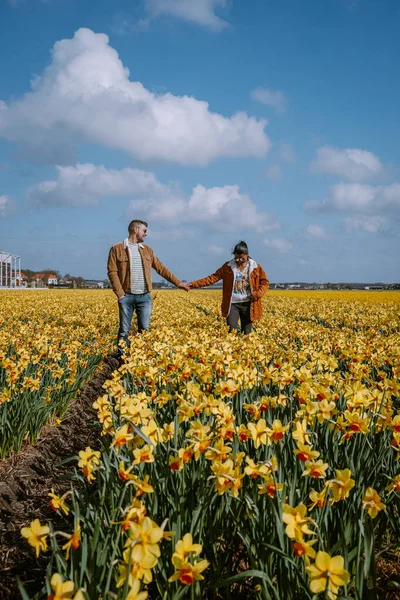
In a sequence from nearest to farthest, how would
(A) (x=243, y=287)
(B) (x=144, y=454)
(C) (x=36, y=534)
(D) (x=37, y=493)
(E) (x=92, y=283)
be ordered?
(C) (x=36, y=534), (B) (x=144, y=454), (D) (x=37, y=493), (A) (x=243, y=287), (E) (x=92, y=283)

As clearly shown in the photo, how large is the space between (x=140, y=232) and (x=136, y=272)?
71 centimetres

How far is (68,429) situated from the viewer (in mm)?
4883

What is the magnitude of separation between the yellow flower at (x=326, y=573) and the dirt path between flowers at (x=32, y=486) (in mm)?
1509

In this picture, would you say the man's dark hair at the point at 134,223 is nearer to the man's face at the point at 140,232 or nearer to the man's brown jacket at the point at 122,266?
the man's face at the point at 140,232

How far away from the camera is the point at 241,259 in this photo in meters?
7.60

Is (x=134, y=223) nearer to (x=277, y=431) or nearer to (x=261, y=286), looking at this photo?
(x=261, y=286)

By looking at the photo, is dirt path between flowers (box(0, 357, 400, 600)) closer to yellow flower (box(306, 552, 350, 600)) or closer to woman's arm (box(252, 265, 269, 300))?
yellow flower (box(306, 552, 350, 600))

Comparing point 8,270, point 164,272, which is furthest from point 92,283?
point 164,272

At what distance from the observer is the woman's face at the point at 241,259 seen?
756 cm

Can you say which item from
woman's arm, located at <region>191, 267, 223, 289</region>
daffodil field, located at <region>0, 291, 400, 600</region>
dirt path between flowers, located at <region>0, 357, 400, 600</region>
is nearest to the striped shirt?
woman's arm, located at <region>191, 267, 223, 289</region>

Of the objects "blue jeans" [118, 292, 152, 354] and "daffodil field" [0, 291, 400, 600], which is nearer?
"daffodil field" [0, 291, 400, 600]

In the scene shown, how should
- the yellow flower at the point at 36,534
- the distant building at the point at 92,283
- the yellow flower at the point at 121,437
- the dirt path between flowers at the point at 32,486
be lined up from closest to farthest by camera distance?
the yellow flower at the point at 36,534 < the yellow flower at the point at 121,437 < the dirt path between flowers at the point at 32,486 < the distant building at the point at 92,283

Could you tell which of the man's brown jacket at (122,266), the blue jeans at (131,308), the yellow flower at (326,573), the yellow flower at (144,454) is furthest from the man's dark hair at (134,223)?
the yellow flower at (326,573)

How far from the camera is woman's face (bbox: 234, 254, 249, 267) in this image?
7.56 meters
